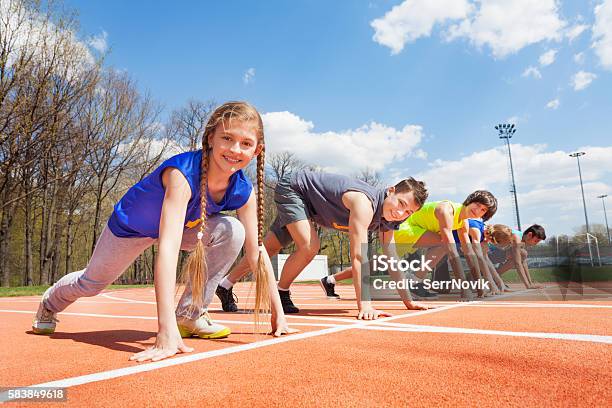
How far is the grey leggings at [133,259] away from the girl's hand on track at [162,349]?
671mm

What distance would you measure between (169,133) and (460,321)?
22.9 meters

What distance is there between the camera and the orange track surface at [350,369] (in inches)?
51.6

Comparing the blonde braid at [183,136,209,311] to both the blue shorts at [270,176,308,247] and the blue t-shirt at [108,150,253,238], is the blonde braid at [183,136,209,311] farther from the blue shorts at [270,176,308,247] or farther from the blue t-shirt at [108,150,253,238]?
the blue shorts at [270,176,308,247]

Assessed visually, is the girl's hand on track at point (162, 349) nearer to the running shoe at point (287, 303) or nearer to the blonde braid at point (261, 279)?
the blonde braid at point (261, 279)

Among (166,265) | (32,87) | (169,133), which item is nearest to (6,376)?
(166,265)

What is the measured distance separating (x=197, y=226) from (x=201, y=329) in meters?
0.67

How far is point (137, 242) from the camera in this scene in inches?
106

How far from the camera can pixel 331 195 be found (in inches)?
167

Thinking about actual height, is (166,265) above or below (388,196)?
below

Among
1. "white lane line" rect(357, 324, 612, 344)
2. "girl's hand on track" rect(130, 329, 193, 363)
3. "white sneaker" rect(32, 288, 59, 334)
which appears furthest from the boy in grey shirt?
"girl's hand on track" rect(130, 329, 193, 363)

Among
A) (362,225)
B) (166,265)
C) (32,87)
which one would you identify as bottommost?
(166,265)

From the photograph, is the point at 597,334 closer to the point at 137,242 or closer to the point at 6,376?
the point at 137,242

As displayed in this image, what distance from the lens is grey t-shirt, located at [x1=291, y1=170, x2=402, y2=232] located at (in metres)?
4.17

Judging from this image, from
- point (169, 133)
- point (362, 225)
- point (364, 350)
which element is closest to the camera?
point (364, 350)
